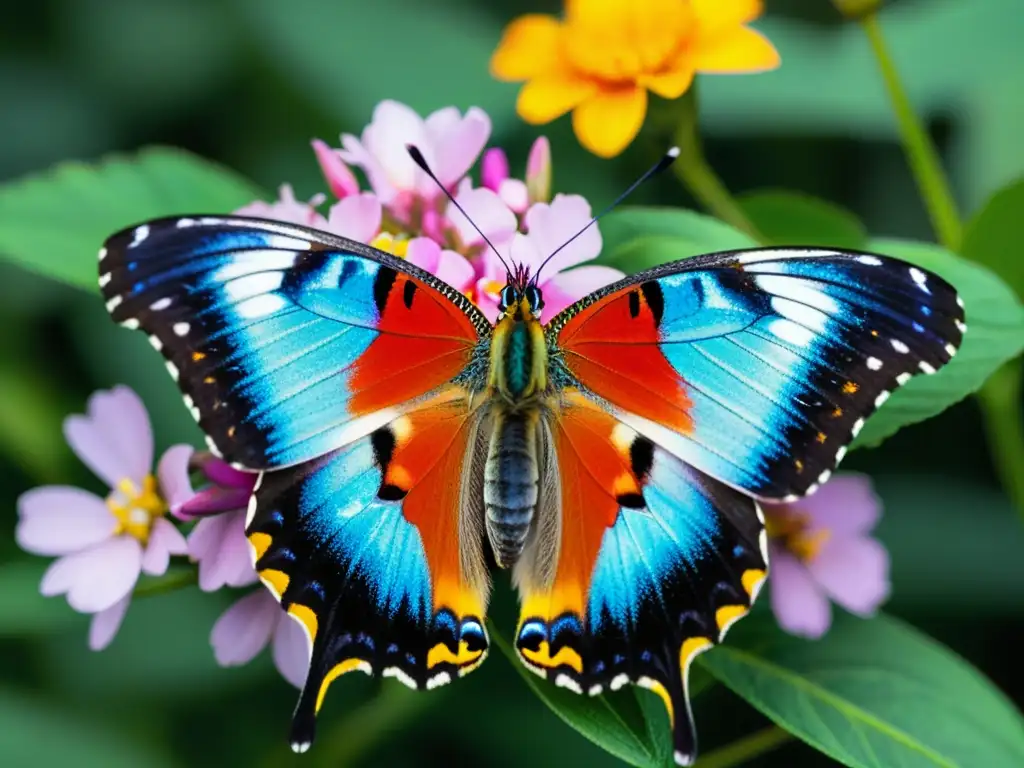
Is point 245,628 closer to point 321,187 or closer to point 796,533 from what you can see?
point 796,533

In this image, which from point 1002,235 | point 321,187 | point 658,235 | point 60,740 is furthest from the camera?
point 321,187

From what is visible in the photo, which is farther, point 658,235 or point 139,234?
point 658,235

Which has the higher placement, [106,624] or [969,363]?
[969,363]

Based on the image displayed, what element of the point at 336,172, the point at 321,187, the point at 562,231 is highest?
the point at 321,187

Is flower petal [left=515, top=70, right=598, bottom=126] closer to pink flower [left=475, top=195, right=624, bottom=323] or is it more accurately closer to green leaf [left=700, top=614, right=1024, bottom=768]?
pink flower [left=475, top=195, right=624, bottom=323]

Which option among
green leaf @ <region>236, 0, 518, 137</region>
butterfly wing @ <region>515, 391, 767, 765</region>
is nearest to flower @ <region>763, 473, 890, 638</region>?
butterfly wing @ <region>515, 391, 767, 765</region>

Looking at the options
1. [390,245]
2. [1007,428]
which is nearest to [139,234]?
[390,245]
